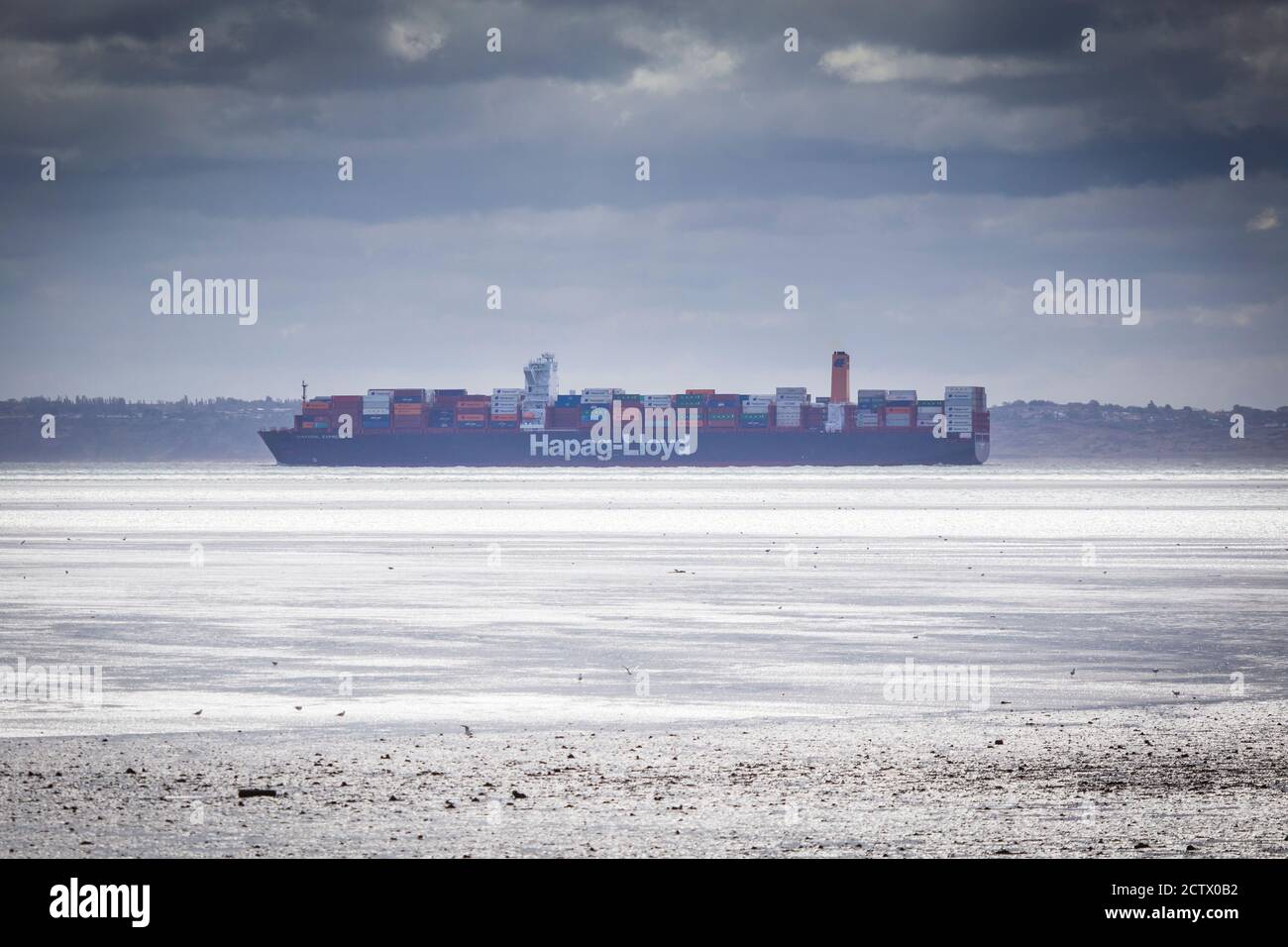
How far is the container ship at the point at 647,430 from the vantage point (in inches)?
6506

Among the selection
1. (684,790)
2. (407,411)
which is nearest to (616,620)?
(684,790)

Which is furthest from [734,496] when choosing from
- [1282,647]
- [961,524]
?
[1282,647]

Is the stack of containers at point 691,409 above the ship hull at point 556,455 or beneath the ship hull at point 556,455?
above

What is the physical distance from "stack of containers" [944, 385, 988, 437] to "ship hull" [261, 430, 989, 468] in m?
1.92

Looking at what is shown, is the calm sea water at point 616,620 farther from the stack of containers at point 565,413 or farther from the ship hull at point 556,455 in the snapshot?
the stack of containers at point 565,413

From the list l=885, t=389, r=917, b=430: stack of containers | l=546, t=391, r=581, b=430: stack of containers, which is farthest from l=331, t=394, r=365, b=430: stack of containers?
l=885, t=389, r=917, b=430: stack of containers

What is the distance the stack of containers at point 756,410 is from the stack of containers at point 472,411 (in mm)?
28534

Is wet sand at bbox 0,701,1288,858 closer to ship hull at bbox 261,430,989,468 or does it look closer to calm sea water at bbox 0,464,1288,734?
calm sea water at bbox 0,464,1288,734

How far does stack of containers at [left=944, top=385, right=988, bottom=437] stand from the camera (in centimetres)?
16962

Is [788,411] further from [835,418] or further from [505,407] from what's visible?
[505,407]

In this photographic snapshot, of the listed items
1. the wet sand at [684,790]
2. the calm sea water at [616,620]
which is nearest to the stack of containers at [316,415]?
the calm sea water at [616,620]

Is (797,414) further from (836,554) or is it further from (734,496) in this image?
(836,554)

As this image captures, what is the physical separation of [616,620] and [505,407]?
15261 centimetres
